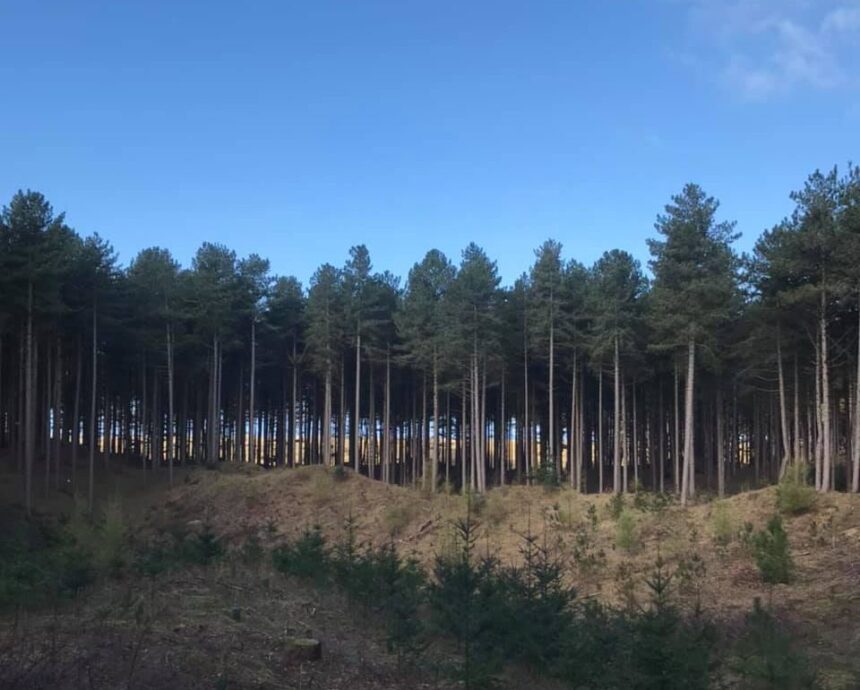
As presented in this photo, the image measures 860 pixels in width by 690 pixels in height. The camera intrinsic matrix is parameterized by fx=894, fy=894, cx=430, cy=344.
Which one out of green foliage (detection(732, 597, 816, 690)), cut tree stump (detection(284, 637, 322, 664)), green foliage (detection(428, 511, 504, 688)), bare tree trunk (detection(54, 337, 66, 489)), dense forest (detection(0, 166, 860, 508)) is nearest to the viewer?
green foliage (detection(428, 511, 504, 688))

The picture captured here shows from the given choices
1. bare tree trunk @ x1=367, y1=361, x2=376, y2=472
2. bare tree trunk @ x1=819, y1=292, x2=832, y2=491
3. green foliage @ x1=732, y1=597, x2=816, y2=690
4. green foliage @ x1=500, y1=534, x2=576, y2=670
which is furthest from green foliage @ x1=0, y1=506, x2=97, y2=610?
bare tree trunk @ x1=367, y1=361, x2=376, y2=472

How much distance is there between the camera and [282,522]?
127 feet

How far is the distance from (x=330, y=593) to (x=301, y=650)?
4.75 meters

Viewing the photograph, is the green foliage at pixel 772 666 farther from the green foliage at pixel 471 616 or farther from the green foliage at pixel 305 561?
the green foliage at pixel 305 561

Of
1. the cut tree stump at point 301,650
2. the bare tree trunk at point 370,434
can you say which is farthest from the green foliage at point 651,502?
the bare tree trunk at point 370,434

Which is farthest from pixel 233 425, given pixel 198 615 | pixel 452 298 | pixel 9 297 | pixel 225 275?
pixel 198 615

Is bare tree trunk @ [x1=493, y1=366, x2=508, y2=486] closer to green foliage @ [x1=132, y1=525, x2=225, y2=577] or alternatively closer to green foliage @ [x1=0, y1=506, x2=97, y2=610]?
green foliage @ [x1=132, y1=525, x2=225, y2=577]

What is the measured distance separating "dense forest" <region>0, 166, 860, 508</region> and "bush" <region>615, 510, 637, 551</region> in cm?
727

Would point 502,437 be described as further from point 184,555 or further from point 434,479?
point 184,555

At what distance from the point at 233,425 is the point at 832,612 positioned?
5166 cm

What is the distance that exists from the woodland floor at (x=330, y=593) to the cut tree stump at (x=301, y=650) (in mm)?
105

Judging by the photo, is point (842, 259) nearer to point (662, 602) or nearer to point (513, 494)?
point (513, 494)

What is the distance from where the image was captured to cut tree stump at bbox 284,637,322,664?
10297mm

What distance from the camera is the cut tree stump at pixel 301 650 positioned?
10.3 m
